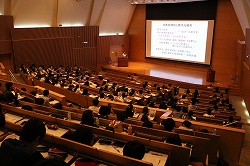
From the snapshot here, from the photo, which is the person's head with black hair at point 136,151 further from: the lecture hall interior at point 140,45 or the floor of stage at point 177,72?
the floor of stage at point 177,72

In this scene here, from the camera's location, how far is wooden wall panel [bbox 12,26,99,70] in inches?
536

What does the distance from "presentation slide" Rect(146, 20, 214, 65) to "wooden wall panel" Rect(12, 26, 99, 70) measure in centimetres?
444

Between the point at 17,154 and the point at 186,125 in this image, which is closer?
the point at 17,154

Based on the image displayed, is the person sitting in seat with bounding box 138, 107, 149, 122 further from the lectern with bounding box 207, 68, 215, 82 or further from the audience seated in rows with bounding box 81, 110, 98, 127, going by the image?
the lectern with bounding box 207, 68, 215, 82

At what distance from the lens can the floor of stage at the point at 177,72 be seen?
533 inches

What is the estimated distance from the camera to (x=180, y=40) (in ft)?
53.3

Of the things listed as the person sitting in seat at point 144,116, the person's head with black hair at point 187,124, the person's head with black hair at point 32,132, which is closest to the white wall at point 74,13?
the person sitting in seat at point 144,116

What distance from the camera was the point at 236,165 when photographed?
484cm

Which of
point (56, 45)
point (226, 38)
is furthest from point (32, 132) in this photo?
point (226, 38)

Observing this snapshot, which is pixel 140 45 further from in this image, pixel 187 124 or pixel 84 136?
Result: pixel 84 136

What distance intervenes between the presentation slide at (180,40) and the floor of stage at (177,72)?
0.70m

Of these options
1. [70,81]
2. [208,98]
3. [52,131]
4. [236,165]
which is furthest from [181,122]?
[70,81]

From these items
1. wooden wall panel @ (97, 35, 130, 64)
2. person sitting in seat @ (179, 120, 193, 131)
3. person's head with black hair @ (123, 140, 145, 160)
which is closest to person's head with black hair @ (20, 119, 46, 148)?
person's head with black hair @ (123, 140, 145, 160)

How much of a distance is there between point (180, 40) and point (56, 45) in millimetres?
8418
